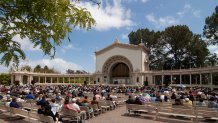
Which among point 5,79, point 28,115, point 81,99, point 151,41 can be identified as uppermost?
point 151,41

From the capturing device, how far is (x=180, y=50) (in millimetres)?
70812

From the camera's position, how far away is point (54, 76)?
8181cm

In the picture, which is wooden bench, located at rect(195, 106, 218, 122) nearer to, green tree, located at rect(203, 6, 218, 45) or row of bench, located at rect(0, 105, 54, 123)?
row of bench, located at rect(0, 105, 54, 123)

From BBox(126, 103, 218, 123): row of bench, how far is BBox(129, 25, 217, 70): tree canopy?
55.7 metres

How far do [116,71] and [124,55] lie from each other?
595 cm

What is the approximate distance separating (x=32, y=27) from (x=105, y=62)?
2639 inches

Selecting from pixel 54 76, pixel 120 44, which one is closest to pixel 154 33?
pixel 120 44

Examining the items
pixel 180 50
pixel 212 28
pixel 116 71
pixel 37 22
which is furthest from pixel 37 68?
pixel 37 22

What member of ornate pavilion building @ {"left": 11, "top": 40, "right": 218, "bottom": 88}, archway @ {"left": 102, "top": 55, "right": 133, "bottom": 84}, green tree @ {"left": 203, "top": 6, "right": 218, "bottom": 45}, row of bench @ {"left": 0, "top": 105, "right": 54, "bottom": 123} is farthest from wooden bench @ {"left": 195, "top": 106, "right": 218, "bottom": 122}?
archway @ {"left": 102, "top": 55, "right": 133, "bottom": 84}

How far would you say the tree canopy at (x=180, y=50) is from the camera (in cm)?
6769

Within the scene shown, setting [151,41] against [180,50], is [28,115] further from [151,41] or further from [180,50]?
[151,41]

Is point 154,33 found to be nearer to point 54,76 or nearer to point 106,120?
point 54,76

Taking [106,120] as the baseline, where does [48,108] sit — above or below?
above

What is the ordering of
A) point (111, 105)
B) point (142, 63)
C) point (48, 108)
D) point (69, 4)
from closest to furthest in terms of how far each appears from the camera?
point (69, 4)
point (48, 108)
point (111, 105)
point (142, 63)
